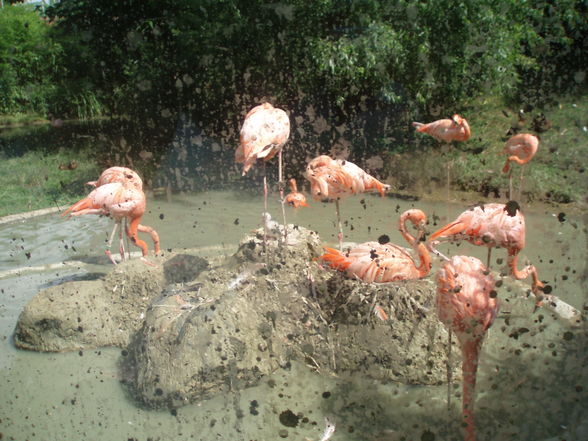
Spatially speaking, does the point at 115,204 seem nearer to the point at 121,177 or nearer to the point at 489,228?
the point at 121,177

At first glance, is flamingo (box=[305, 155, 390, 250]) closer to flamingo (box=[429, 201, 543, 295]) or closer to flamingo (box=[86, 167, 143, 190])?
flamingo (box=[429, 201, 543, 295])

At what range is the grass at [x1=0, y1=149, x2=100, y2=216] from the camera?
16.3ft

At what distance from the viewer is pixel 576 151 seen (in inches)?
154

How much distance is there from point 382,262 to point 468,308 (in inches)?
22.5

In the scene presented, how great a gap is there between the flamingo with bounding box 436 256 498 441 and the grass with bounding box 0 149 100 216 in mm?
4011

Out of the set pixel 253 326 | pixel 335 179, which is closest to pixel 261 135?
pixel 335 179

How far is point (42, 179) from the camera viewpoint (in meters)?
5.86

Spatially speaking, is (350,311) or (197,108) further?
(197,108)

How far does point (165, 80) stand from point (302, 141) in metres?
1.46

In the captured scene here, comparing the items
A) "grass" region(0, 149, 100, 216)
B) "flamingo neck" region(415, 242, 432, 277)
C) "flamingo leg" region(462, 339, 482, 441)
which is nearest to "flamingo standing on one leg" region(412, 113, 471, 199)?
"flamingo neck" region(415, 242, 432, 277)

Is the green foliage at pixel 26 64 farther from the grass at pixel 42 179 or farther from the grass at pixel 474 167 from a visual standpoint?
the grass at pixel 474 167

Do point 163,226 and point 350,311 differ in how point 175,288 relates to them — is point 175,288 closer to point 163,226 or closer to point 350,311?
point 350,311

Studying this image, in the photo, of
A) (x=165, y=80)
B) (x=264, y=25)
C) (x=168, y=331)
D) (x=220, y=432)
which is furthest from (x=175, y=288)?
(x=165, y=80)

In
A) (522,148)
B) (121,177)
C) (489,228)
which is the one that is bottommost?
(489,228)
